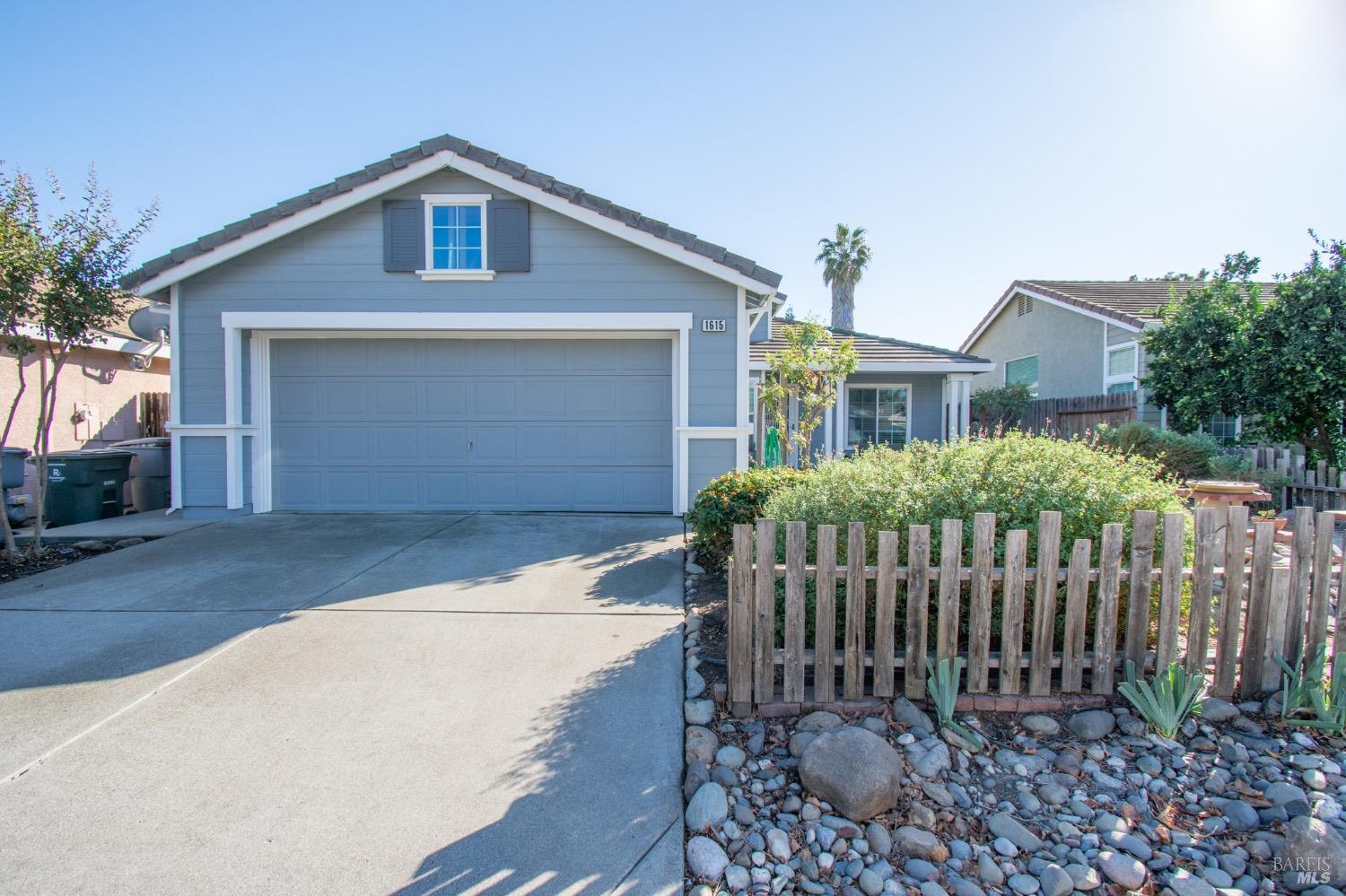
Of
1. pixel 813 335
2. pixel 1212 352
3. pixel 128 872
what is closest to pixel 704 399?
pixel 813 335

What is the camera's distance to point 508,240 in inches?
360

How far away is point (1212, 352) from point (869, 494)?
419 inches

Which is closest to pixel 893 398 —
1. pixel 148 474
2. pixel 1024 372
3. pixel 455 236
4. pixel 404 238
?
pixel 1024 372

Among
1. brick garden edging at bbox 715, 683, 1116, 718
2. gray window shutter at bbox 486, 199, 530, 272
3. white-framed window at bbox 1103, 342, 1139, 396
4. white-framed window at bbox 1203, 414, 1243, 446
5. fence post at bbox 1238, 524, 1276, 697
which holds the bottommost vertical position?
brick garden edging at bbox 715, 683, 1116, 718

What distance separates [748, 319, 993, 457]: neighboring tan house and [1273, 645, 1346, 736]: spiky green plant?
36.6 feet

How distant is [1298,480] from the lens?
358 inches

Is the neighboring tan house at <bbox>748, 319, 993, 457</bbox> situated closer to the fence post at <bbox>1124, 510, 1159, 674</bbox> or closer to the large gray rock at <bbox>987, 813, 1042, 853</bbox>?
the fence post at <bbox>1124, 510, 1159, 674</bbox>

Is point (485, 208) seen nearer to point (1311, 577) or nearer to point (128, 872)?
point (128, 872)

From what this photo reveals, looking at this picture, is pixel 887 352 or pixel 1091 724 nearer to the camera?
pixel 1091 724

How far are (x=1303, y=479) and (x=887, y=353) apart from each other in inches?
290

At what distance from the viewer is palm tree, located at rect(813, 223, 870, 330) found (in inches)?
1113

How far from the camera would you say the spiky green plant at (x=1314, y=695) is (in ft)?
11.2

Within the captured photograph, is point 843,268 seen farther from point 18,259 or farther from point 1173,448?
point 18,259

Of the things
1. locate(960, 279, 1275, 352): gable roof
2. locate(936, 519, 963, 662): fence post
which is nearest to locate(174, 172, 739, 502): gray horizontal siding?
locate(936, 519, 963, 662): fence post
